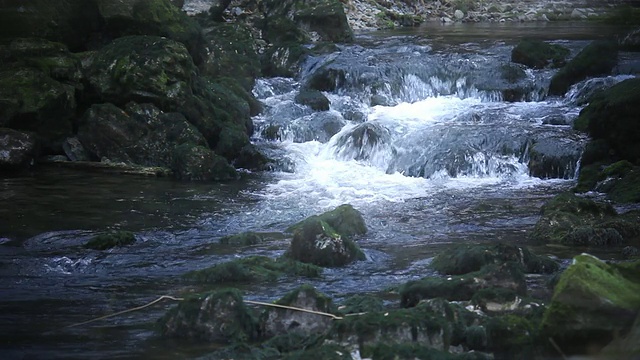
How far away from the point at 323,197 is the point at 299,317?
256 inches

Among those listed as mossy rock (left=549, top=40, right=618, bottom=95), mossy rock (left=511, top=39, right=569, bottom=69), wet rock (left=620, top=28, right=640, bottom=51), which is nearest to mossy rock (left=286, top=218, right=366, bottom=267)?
mossy rock (left=549, top=40, right=618, bottom=95)

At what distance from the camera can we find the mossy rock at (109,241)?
396 inches

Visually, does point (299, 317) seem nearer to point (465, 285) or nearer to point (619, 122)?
point (465, 285)

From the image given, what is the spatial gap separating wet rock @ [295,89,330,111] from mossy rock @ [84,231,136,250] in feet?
27.4

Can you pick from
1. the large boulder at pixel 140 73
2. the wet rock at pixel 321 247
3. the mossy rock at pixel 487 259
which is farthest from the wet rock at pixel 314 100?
the mossy rock at pixel 487 259

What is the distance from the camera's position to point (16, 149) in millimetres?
14172

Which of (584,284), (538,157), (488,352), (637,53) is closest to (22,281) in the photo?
(488,352)

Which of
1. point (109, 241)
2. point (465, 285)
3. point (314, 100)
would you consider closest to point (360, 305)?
point (465, 285)

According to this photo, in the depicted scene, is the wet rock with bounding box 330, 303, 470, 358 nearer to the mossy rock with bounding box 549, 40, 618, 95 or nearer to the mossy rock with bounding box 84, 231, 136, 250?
the mossy rock with bounding box 84, 231, 136, 250

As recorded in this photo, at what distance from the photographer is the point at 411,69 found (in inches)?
786

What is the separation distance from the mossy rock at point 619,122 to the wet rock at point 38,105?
867 centimetres

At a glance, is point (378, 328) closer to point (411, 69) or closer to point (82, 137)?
point (82, 137)

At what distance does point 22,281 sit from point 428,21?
2684 centimetres

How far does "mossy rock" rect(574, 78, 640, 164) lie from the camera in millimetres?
14211
